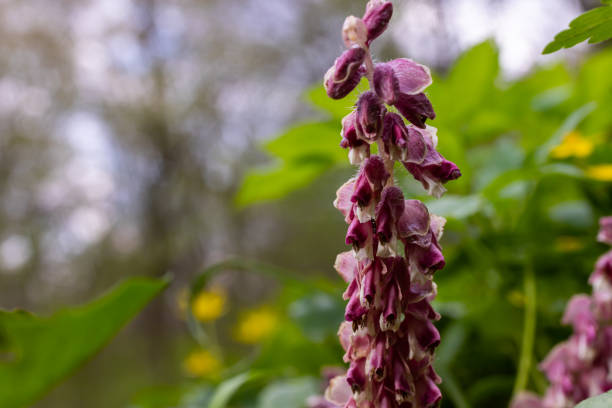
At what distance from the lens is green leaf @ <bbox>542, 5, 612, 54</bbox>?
0.28 m

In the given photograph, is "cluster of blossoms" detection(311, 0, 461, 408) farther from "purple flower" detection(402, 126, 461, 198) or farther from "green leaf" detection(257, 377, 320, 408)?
"green leaf" detection(257, 377, 320, 408)

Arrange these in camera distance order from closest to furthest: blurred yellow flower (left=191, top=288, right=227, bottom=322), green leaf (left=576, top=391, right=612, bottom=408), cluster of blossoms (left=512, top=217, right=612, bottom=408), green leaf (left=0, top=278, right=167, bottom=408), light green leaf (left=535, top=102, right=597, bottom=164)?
1. green leaf (left=576, top=391, right=612, bottom=408)
2. cluster of blossoms (left=512, top=217, right=612, bottom=408)
3. green leaf (left=0, top=278, right=167, bottom=408)
4. light green leaf (left=535, top=102, right=597, bottom=164)
5. blurred yellow flower (left=191, top=288, right=227, bottom=322)

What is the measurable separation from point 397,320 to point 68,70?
9.80 metres

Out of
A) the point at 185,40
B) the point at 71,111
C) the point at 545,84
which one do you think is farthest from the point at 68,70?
the point at 545,84

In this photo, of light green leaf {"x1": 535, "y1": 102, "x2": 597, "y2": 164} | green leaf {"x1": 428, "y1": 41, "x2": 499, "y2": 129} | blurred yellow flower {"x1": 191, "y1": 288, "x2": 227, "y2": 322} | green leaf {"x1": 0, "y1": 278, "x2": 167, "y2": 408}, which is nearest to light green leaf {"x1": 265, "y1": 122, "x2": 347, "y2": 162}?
green leaf {"x1": 428, "y1": 41, "x2": 499, "y2": 129}

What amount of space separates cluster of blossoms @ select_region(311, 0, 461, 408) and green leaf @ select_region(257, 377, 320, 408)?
0.98ft

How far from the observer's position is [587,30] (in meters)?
0.29

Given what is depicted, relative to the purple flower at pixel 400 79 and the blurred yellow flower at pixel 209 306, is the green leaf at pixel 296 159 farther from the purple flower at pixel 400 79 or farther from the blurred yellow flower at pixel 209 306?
the blurred yellow flower at pixel 209 306

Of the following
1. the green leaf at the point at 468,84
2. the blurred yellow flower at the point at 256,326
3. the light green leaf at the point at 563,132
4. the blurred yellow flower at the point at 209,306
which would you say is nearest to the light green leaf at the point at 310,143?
the green leaf at the point at 468,84

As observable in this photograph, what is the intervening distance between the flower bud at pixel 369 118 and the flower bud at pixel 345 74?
0.03 ft

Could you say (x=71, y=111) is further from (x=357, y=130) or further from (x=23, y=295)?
(x=357, y=130)

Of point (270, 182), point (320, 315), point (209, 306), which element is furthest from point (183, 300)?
point (320, 315)

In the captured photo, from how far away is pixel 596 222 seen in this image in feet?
2.23

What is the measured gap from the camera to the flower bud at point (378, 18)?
0.25 metres
